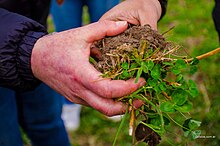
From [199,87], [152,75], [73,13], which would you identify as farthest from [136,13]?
[199,87]

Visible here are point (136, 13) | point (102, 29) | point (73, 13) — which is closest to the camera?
point (102, 29)

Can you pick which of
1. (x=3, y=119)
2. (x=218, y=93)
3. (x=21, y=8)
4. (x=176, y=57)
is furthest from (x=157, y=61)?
(x=218, y=93)

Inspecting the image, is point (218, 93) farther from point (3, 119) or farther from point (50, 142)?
point (3, 119)

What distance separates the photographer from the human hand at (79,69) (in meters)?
1.32

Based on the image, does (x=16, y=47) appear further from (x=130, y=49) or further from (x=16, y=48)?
(x=130, y=49)

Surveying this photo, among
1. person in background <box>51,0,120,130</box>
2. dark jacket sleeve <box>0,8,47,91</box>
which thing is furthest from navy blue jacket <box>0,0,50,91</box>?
person in background <box>51,0,120,130</box>

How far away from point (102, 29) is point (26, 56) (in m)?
0.28

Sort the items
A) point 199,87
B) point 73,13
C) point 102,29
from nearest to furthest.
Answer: point 102,29
point 73,13
point 199,87

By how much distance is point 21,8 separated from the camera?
1861 millimetres

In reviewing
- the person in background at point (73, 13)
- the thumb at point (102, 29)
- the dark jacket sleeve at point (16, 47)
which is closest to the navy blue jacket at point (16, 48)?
the dark jacket sleeve at point (16, 47)

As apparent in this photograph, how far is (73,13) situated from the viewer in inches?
112

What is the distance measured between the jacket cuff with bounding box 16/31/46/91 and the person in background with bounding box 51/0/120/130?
128 cm

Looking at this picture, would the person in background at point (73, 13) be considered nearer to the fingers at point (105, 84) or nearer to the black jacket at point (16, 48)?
the black jacket at point (16, 48)

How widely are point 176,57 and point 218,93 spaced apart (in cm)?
178
